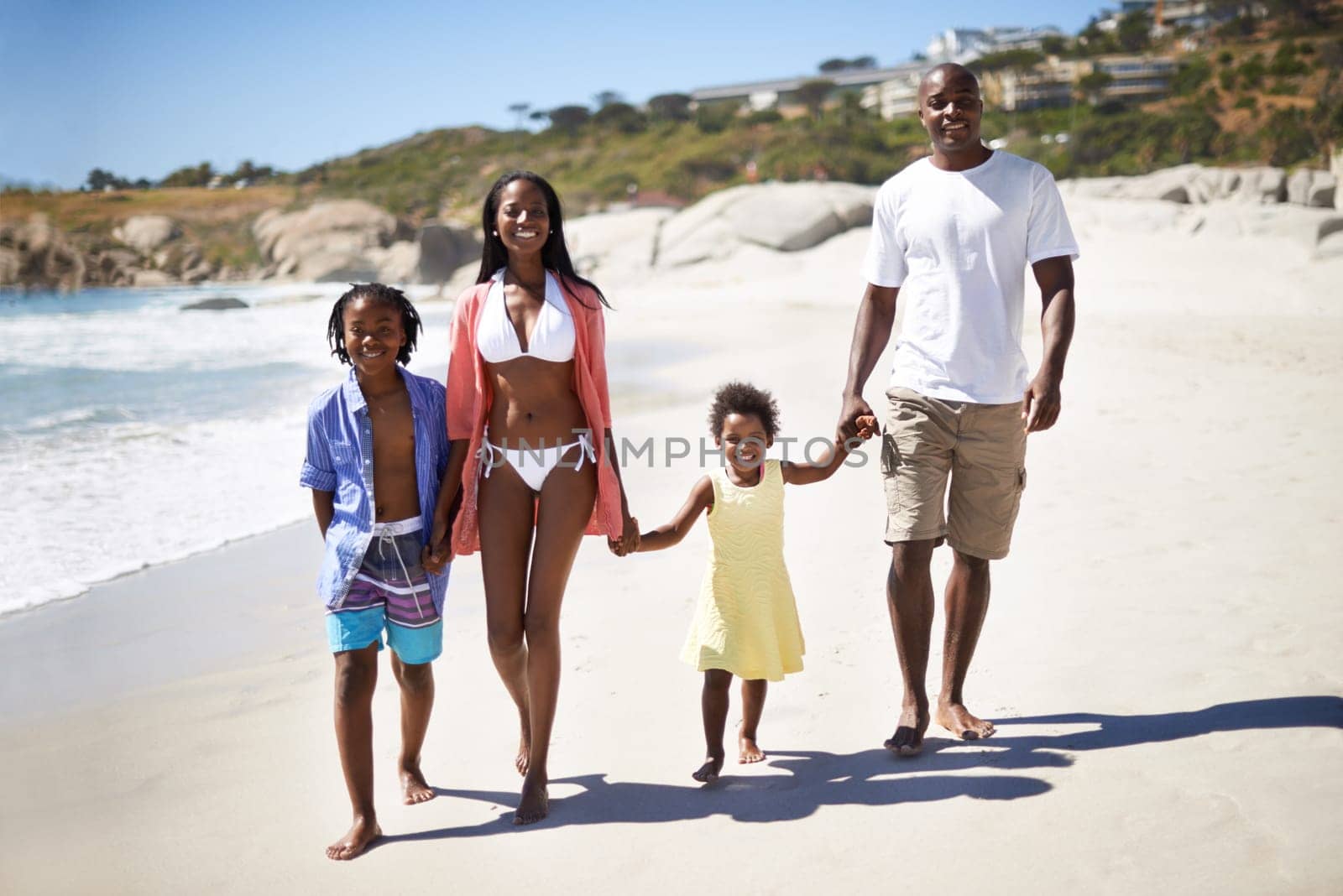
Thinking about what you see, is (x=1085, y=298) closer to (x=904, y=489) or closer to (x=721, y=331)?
(x=721, y=331)

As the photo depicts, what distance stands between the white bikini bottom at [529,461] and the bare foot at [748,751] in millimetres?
980

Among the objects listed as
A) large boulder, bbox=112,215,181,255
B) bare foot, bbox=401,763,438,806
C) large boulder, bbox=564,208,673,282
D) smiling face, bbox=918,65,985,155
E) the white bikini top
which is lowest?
bare foot, bbox=401,763,438,806

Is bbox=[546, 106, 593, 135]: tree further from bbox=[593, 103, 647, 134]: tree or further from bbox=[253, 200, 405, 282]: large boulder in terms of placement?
bbox=[253, 200, 405, 282]: large boulder

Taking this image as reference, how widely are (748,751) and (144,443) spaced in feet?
29.9

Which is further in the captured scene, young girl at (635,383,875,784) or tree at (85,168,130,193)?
tree at (85,168,130,193)

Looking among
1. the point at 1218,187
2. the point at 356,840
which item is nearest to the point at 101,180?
the point at 1218,187

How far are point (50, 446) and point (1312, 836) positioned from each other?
1132 centimetres

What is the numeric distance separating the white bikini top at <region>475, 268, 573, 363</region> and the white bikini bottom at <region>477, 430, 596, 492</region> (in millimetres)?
259

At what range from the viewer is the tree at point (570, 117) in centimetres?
7738

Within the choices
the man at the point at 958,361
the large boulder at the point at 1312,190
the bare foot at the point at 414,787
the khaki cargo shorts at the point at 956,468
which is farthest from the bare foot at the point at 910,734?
the large boulder at the point at 1312,190

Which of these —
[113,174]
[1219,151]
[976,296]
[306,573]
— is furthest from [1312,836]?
[113,174]

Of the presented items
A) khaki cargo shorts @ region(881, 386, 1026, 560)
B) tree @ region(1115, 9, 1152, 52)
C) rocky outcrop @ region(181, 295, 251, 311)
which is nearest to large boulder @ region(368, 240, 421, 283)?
rocky outcrop @ region(181, 295, 251, 311)

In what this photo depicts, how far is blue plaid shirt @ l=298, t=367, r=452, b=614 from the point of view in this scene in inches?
113

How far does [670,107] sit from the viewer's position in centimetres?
7294
